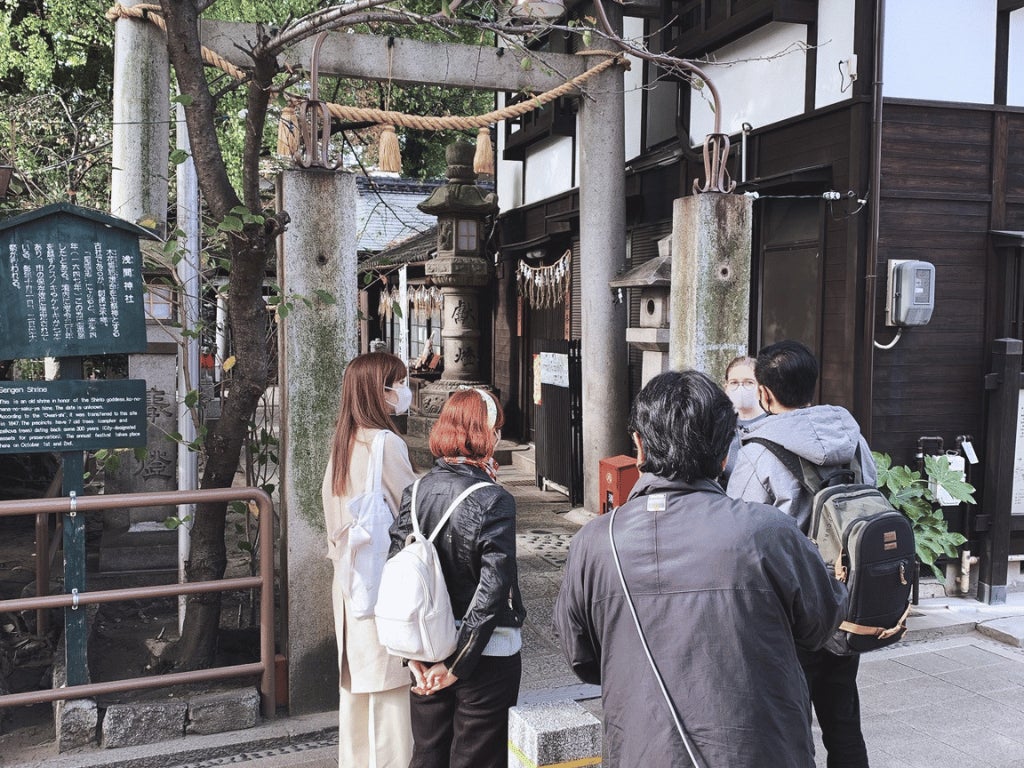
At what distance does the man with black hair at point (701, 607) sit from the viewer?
2.31m

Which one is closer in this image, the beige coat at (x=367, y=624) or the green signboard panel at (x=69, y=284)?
the beige coat at (x=367, y=624)

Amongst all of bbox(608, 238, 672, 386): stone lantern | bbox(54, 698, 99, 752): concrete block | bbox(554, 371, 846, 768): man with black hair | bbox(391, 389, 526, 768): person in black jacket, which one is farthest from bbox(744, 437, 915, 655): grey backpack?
bbox(608, 238, 672, 386): stone lantern

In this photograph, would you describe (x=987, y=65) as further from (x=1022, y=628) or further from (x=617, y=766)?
(x=617, y=766)

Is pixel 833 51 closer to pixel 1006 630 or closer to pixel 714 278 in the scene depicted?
pixel 714 278

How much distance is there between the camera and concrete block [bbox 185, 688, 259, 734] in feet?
16.2

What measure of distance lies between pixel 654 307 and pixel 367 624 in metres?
5.11

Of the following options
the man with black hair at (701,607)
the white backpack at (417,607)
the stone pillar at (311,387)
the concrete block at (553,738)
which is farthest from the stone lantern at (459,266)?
the man with black hair at (701,607)

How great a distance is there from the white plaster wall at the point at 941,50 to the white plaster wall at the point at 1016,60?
0.56 ft

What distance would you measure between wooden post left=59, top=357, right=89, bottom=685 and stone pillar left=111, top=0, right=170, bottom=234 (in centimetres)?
372

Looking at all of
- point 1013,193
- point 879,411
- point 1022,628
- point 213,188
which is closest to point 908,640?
point 1022,628

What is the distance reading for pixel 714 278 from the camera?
19.7 feet

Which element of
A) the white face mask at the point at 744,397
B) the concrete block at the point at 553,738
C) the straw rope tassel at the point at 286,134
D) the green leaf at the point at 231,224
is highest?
the straw rope tassel at the point at 286,134

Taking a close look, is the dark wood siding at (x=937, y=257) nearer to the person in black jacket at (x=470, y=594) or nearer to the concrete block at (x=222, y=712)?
the person in black jacket at (x=470, y=594)

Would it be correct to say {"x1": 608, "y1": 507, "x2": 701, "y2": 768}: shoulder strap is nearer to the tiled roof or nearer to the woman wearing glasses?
the woman wearing glasses
